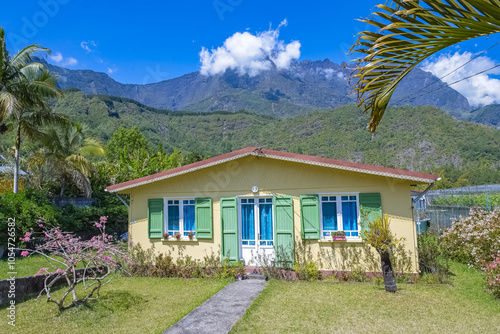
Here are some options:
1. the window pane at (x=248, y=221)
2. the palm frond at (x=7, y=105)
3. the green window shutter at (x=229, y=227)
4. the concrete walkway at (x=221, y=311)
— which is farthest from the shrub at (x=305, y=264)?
the palm frond at (x=7, y=105)

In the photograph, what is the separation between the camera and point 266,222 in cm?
1020

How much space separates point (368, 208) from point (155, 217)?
20.9 ft

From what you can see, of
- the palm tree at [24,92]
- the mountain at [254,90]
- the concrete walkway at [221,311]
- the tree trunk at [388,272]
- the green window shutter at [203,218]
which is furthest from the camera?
the mountain at [254,90]

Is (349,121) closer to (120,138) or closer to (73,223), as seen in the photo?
(120,138)

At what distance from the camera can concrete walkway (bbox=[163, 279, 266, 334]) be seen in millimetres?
6113

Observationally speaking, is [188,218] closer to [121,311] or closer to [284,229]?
[284,229]

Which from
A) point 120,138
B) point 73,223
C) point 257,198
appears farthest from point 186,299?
point 120,138

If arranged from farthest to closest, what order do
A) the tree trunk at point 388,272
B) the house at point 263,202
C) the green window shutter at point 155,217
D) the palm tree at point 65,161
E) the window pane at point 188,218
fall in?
the palm tree at point 65,161, the green window shutter at point 155,217, the window pane at point 188,218, the house at point 263,202, the tree trunk at point 388,272

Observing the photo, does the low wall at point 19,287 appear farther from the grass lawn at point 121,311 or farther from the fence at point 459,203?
the fence at point 459,203

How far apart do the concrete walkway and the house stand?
63.9 inches

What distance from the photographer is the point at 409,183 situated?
890 cm

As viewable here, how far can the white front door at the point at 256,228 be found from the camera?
10141 millimetres

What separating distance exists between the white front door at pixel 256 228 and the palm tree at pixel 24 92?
10.0 m

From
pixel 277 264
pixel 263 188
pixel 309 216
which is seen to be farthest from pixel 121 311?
pixel 309 216
